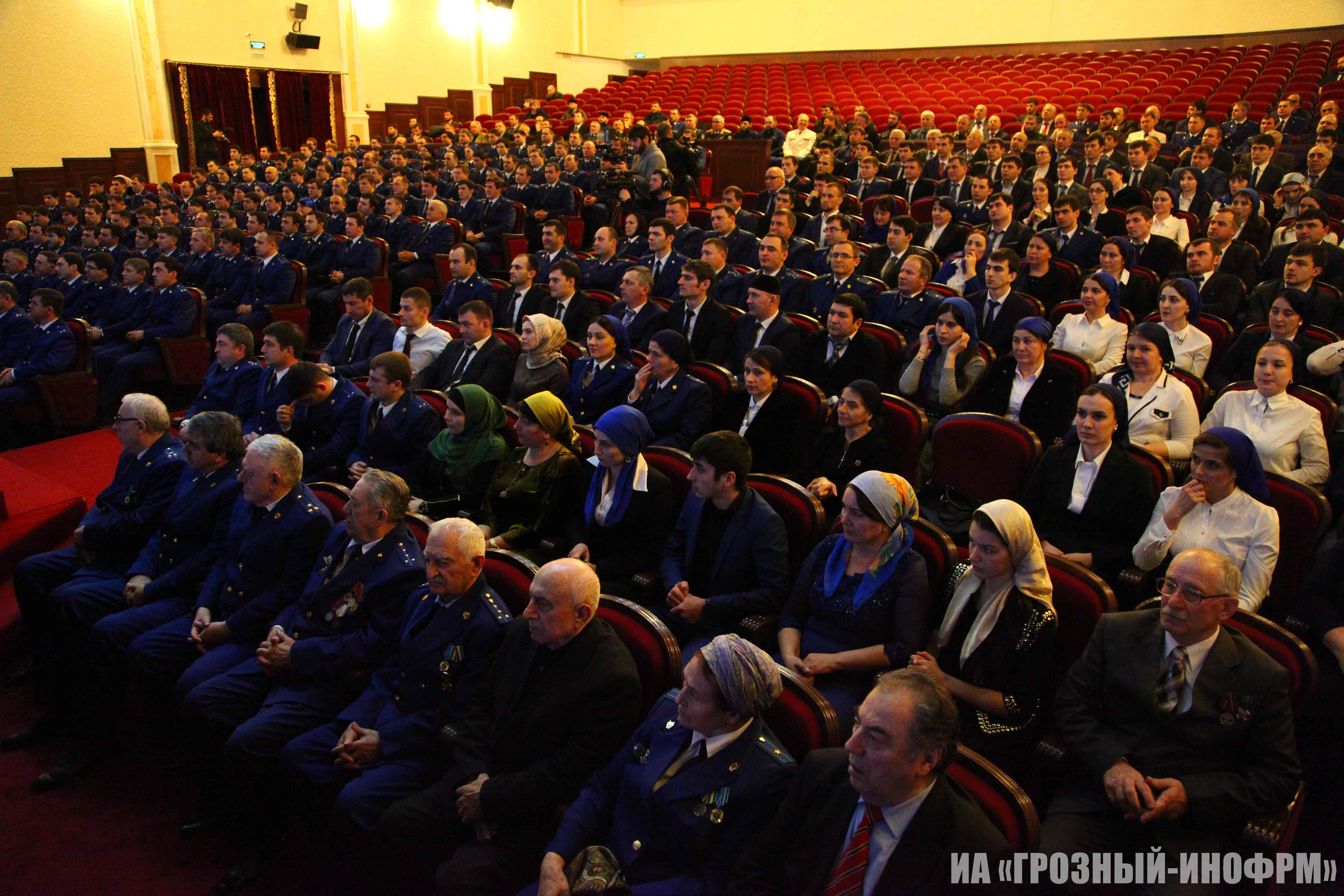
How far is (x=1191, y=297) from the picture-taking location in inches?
158

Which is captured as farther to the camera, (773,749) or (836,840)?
(773,749)

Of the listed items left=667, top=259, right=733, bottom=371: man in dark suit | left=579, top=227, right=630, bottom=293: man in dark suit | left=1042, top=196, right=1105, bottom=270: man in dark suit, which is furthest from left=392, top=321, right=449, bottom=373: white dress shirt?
left=1042, top=196, right=1105, bottom=270: man in dark suit

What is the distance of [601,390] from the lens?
4035mm

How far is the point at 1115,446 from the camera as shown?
273cm

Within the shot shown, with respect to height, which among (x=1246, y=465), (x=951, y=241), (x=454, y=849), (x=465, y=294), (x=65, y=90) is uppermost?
(x=65, y=90)

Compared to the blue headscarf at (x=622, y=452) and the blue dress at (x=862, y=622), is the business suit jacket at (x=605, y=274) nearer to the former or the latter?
the blue headscarf at (x=622, y=452)

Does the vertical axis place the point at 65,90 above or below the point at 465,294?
above

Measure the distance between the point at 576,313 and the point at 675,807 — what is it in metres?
3.90

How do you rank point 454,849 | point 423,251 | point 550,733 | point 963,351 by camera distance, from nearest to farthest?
point 550,733, point 454,849, point 963,351, point 423,251

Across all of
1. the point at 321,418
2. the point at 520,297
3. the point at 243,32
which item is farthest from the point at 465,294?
the point at 243,32

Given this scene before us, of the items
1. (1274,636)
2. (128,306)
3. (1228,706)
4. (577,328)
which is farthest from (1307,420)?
(128,306)

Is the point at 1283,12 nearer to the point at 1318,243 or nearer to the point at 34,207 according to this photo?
the point at 1318,243

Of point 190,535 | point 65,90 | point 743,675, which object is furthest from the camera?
point 65,90

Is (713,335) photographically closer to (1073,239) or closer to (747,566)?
(747,566)
